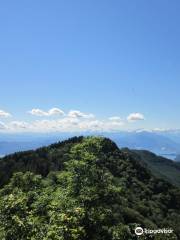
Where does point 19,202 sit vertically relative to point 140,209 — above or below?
above

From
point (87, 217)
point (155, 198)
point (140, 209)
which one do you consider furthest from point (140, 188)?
point (87, 217)

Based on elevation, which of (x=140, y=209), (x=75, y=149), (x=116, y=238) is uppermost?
(x=75, y=149)

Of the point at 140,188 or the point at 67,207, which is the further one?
the point at 140,188

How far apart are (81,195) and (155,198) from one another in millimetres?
107365

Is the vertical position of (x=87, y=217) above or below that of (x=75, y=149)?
below

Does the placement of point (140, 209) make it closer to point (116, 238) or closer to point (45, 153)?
point (45, 153)

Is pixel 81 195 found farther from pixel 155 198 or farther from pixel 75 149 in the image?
pixel 155 198

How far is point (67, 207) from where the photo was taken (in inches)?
1040

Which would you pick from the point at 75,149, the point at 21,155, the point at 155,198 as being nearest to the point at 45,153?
the point at 21,155

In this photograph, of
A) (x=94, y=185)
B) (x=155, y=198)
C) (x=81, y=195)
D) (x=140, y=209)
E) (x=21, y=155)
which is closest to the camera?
(x=81, y=195)

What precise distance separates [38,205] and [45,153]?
435 feet

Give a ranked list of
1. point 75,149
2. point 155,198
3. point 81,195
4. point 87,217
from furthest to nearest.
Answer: point 155,198, point 75,149, point 81,195, point 87,217

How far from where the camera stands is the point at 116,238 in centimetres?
2419

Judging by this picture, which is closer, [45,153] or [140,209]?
[140,209]
